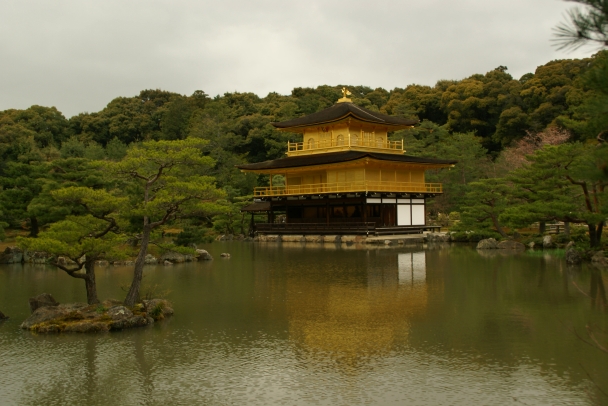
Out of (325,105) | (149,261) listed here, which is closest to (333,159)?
(149,261)

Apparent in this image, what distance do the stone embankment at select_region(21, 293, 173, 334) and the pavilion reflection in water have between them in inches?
105

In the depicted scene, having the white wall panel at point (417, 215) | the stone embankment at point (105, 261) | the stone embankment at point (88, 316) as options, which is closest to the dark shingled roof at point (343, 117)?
the white wall panel at point (417, 215)

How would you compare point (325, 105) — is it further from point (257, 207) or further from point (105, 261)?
point (105, 261)

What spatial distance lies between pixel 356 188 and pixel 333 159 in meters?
2.75

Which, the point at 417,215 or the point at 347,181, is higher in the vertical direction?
the point at 347,181

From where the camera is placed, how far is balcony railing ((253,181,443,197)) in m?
32.2

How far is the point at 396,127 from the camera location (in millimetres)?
38594

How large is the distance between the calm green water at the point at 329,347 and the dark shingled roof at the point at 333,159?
17.0 metres

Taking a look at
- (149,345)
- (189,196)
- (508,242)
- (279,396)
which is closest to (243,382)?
(279,396)

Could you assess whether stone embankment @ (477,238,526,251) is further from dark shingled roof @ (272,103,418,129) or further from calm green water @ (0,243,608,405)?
dark shingled roof @ (272,103,418,129)

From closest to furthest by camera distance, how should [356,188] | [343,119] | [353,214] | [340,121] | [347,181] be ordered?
[356,188] → [347,181] → [353,214] → [343,119] → [340,121]

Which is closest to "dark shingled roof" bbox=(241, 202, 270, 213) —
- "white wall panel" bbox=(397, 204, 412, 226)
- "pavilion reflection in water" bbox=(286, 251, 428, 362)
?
"white wall panel" bbox=(397, 204, 412, 226)

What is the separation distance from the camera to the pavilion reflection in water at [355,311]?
9.38m

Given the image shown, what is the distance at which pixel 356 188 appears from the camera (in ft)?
106
